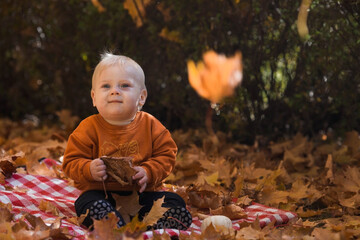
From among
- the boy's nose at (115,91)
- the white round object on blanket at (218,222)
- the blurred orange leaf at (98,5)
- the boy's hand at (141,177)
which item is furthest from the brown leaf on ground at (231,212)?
the blurred orange leaf at (98,5)

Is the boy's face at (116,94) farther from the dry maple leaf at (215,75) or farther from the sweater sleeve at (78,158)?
the dry maple leaf at (215,75)

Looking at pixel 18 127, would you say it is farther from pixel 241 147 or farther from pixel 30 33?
pixel 241 147

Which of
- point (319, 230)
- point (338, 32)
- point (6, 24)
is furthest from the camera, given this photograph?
point (6, 24)

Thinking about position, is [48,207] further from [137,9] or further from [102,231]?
[137,9]

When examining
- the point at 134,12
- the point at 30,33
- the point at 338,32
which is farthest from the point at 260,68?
the point at 30,33

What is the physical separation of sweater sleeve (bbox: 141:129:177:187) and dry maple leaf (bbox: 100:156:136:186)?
0.10 m

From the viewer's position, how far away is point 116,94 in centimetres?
234

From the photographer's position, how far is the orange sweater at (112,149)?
2389 mm

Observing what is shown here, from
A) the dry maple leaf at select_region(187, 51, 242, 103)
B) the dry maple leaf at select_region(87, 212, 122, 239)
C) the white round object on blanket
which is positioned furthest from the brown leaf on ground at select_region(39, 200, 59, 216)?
the dry maple leaf at select_region(187, 51, 242, 103)

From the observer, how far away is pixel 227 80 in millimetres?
3631

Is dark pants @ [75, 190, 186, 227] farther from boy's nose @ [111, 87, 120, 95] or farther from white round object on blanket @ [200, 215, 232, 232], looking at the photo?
boy's nose @ [111, 87, 120, 95]

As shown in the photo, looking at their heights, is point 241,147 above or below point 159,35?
below

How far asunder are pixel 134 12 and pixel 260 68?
1.08 metres

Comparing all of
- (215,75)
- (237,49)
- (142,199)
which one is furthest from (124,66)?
(237,49)
